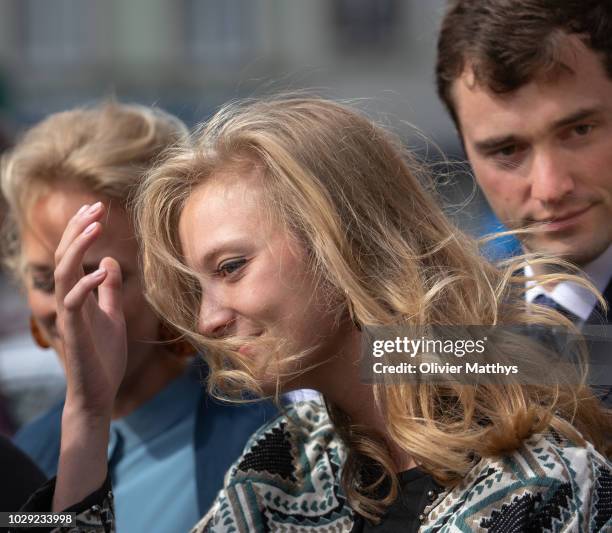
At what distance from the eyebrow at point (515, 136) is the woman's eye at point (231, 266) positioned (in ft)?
2.26

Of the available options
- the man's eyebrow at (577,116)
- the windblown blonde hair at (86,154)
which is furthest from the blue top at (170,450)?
the man's eyebrow at (577,116)

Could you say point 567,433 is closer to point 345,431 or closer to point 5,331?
point 345,431

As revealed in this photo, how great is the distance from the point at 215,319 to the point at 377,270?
0.28m

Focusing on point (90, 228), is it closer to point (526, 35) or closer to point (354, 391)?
point (354, 391)

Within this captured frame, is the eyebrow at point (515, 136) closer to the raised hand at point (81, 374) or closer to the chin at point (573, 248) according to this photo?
the chin at point (573, 248)

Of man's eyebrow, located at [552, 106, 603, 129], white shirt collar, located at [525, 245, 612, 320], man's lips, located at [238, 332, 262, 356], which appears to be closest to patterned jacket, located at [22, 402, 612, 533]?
man's lips, located at [238, 332, 262, 356]

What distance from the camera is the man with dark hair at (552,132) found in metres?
2.04

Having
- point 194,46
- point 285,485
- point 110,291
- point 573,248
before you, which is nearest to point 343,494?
point 285,485

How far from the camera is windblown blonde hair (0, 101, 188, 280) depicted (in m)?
2.45

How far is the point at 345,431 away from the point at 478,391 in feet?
0.91

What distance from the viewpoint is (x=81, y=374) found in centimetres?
174

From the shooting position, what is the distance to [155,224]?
6.25 ft

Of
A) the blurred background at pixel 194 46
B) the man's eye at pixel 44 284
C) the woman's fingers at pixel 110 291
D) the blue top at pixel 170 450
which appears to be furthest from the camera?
the blurred background at pixel 194 46

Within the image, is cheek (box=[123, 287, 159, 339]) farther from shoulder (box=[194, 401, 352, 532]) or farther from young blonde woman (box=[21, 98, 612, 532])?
shoulder (box=[194, 401, 352, 532])
